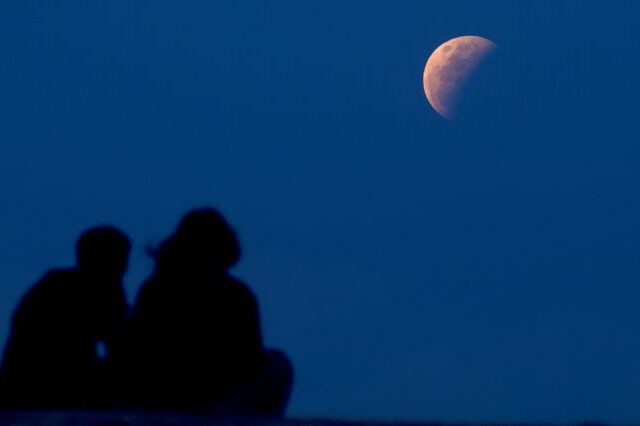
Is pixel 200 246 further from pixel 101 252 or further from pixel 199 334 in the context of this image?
pixel 101 252

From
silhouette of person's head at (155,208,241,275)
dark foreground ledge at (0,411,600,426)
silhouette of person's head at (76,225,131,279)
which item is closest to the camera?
dark foreground ledge at (0,411,600,426)

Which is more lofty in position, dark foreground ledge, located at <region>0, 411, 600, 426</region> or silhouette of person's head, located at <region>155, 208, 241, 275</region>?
silhouette of person's head, located at <region>155, 208, 241, 275</region>

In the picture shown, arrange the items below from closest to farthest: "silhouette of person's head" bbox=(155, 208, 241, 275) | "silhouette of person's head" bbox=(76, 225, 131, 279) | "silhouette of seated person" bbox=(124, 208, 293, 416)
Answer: "silhouette of seated person" bbox=(124, 208, 293, 416)
"silhouette of person's head" bbox=(155, 208, 241, 275)
"silhouette of person's head" bbox=(76, 225, 131, 279)

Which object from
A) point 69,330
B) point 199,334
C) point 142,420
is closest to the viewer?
point 142,420

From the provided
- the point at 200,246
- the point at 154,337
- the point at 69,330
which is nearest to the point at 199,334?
the point at 154,337

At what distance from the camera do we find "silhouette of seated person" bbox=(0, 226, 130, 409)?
4652 millimetres

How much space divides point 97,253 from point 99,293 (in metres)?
0.16

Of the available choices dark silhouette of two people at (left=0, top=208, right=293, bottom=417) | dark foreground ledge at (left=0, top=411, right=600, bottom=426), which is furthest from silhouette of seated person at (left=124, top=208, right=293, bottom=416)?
dark foreground ledge at (left=0, top=411, right=600, bottom=426)

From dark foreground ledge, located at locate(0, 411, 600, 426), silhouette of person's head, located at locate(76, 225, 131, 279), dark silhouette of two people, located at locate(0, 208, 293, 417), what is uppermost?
silhouette of person's head, located at locate(76, 225, 131, 279)

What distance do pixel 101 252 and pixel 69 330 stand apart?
0.33 m

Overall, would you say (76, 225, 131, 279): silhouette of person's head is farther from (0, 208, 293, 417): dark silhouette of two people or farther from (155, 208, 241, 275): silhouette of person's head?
(155, 208, 241, 275): silhouette of person's head

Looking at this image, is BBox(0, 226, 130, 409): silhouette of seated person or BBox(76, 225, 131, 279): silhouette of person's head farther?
BBox(76, 225, 131, 279): silhouette of person's head

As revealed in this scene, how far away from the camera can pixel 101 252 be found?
15.8 feet

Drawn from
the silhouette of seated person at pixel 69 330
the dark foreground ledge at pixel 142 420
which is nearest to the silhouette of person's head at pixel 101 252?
the silhouette of seated person at pixel 69 330
